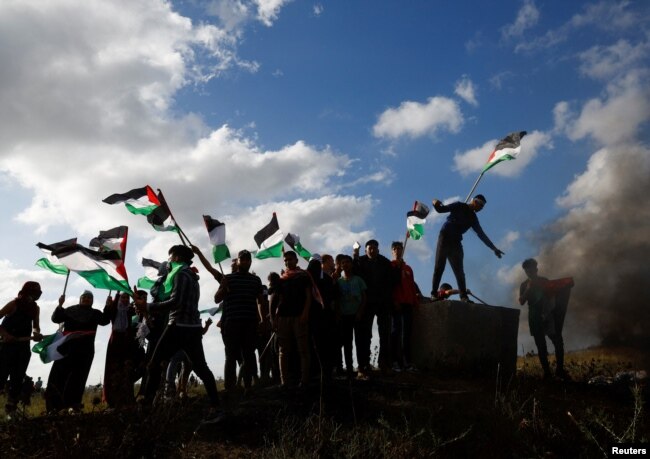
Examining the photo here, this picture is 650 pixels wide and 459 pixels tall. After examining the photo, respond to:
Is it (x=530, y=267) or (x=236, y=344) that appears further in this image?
(x=530, y=267)

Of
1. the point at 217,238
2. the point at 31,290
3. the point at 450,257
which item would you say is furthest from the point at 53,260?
the point at 450,257

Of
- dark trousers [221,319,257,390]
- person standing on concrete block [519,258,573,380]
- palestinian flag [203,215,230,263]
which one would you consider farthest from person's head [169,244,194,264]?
person standing on concrete block [519,258,573,380]

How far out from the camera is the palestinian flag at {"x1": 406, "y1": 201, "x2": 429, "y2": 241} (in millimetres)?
11141

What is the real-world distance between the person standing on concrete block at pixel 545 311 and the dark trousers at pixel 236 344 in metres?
4.90

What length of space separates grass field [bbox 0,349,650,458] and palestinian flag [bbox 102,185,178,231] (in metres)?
3.03

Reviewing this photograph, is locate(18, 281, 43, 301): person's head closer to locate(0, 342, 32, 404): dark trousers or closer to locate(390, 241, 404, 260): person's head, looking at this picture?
locate(0, 342, 32, 404): dark trousers

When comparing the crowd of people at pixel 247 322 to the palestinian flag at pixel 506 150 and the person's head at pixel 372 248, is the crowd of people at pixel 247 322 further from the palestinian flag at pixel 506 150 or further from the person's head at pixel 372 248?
the palestinian flag at pixel 506 150

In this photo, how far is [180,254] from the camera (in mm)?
Answer: 7062

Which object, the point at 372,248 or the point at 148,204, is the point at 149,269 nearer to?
the point at 148,204

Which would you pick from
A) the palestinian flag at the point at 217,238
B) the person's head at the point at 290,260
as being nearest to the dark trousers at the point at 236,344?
the person's head at the point at 290,260

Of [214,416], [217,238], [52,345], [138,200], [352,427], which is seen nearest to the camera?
[352,427]

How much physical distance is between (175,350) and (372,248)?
354cm

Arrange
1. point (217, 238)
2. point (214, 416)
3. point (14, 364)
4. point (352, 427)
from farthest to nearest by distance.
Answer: point (217, 238) → point (14, 364) → point (214, 416) → point (352, 427)

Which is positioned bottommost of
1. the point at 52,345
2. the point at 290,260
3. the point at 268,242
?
the point at 52,345
